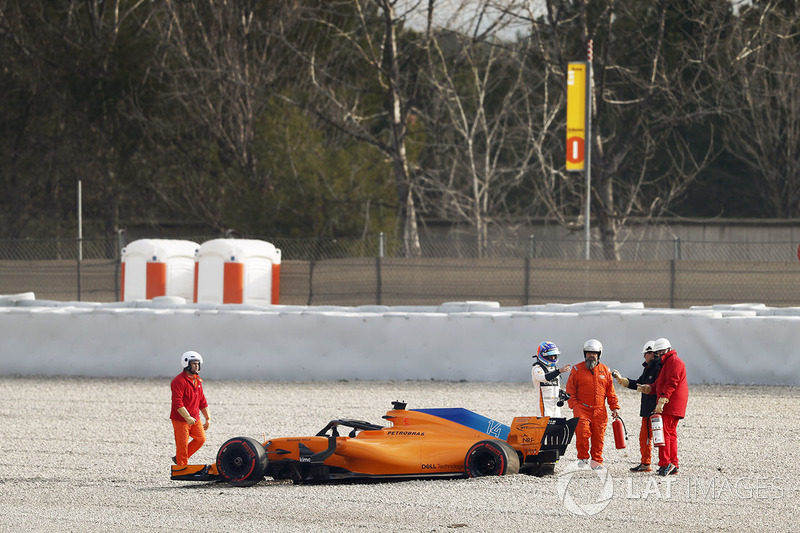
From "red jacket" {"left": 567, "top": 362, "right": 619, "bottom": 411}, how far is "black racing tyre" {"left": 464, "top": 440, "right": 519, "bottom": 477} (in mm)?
989

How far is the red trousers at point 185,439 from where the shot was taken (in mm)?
9492

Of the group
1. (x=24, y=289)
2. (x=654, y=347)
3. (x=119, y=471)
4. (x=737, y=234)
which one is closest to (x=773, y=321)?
(x=654, y=347)

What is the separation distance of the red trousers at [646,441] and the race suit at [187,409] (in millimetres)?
3765

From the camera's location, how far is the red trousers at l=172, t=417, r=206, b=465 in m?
9.49

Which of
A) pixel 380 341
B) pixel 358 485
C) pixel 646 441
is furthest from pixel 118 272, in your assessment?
pixel 646 441

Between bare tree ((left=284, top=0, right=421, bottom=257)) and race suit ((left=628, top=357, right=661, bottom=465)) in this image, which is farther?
bare tree ((left=284, top=0, right=421, bottom=257))

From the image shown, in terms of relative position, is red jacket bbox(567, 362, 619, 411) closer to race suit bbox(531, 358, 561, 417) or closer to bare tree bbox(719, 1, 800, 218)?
race suit bbox(531, 358, 561, 417)

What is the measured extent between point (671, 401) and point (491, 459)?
163 cm

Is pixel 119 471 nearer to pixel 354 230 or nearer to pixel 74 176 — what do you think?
pixel 354 230

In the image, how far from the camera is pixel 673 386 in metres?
9.46

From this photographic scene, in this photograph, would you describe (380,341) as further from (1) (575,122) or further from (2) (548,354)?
(1) (575,122)

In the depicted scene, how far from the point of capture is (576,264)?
2153 centimetres

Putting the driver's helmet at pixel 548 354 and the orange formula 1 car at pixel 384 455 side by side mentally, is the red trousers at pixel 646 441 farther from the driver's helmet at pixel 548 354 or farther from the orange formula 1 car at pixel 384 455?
the driver's helmet at pixel 548 354

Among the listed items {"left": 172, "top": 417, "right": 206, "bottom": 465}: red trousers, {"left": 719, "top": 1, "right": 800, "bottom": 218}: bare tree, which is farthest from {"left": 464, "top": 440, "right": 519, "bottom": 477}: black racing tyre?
{"left": 719, "top": 1, "right": 800, "bottom": 218}: bare tree
